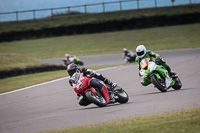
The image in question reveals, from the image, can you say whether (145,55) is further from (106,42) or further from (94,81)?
(106,42)

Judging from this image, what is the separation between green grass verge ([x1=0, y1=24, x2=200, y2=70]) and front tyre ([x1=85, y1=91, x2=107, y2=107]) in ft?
60.8

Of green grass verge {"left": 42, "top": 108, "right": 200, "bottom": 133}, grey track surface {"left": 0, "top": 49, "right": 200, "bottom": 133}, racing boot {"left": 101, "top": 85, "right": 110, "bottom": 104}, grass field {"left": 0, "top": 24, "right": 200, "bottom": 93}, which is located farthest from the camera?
grass field {"left": 0, "top": 24, "right": 200, "bottom": 93}

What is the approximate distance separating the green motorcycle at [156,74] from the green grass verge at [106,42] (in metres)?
16.6

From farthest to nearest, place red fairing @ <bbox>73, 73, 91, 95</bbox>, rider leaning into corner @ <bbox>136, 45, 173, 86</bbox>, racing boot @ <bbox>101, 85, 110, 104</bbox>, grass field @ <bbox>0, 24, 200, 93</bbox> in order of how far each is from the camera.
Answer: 1. grass field @ <bbox>0, 24, 200, 93</bbox>
2. rider leaning into corner @ <bbox>136, 45, 173, 86</bbox>
3. racing boot @ <bbox>101, 85, 110, 104</bbox>
4. red fairing @ <bbox>73, 73, 91, 95</bbox>

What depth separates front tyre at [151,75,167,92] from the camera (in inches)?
353

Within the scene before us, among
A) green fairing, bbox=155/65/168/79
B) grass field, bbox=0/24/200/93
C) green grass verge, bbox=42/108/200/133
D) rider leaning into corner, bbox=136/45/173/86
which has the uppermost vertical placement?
rider leaning into corner, bbox=136/45/173/86

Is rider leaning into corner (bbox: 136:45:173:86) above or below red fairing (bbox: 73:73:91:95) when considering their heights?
above

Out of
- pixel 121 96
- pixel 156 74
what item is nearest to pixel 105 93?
pixel 121 96

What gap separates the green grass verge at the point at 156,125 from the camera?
484 cm

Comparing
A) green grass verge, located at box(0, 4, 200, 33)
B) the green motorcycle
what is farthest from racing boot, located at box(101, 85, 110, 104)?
green grass verge, located at box(0, 4, 200, 33)

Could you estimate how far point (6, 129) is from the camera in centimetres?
662

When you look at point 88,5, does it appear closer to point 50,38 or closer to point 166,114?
point 50,38

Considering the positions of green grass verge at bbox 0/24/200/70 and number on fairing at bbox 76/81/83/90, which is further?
green grass verge at bbox 0/24/200/70

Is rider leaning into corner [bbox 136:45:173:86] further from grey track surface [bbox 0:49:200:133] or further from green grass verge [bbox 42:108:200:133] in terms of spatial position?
green grass verge [bbox 42:108:200:133]
